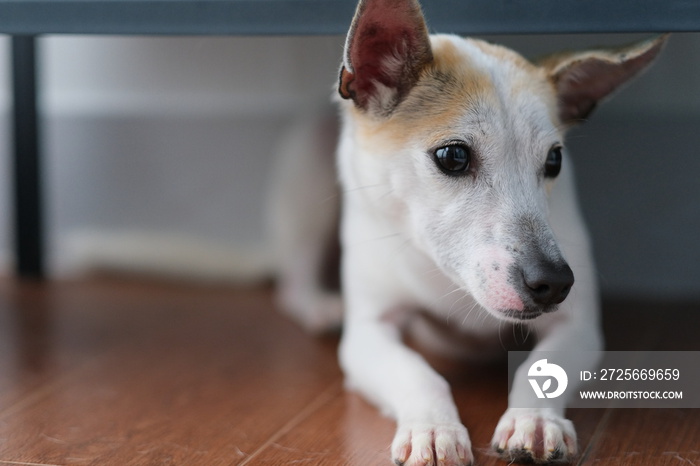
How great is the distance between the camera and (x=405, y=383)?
1312mm

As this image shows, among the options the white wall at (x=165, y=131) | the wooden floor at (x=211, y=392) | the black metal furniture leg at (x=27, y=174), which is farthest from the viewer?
the white wall at (x=165, y=131)

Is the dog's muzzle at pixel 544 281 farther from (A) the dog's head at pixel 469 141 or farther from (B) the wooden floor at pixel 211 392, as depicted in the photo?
(B) the wooden floor at pixel 211 392

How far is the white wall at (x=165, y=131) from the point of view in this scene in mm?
2518

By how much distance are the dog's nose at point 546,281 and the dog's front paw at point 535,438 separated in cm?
17

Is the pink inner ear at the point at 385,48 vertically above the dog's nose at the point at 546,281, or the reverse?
the pink inner ear at the point at 385,48

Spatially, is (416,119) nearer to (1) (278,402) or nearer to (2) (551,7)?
(2) (551,7)

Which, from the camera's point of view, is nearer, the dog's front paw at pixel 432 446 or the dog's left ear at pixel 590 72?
the dog's front paw at pixel 432 446

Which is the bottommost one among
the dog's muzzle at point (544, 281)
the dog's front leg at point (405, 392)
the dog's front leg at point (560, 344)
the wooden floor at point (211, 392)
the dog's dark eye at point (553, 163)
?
the wooden floor at point (211, 392)

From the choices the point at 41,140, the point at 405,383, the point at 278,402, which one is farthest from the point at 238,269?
the point at 405,383

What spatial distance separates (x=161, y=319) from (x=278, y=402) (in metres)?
0.64

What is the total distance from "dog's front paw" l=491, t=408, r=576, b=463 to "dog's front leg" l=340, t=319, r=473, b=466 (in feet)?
0.18

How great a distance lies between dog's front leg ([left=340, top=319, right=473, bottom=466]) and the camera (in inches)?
45.3

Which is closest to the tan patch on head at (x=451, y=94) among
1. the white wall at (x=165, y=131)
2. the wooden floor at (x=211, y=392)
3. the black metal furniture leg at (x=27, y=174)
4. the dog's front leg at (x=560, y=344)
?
the dog's front leg at (x=560, y=344)

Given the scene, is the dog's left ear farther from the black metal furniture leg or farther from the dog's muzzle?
the black metal furniture leg
